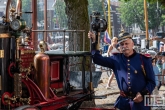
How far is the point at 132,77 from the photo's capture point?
4715mm

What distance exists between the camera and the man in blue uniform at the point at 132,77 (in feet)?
15.4

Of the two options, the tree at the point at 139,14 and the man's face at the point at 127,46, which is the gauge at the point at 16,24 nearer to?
the man's face at the point at 127,46

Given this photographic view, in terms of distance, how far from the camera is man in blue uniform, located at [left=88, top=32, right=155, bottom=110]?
4699 mm

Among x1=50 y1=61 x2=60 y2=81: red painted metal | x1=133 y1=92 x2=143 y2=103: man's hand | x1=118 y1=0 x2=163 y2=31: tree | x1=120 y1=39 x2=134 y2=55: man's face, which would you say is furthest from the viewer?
x1=118 y1=0 x2=163 y2=31: tree

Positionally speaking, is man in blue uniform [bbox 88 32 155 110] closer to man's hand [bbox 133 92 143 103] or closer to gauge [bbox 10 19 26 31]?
man's hand [bbox 133 92 143 103]

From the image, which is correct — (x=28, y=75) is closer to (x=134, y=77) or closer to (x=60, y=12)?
(x=134, y=77)

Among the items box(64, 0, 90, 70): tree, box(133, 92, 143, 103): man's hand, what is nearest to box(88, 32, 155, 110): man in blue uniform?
box(133, 92, 143, 103): man's hand

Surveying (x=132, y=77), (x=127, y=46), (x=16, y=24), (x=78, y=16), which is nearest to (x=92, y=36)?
(x=127, y=46)

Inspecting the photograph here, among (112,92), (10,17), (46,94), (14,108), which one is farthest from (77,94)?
(112,92)

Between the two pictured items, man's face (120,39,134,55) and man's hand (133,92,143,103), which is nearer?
man's hand (133,92,143,103)

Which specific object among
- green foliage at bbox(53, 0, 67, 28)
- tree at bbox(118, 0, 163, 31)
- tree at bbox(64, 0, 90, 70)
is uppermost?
tree at bbox(118, 0, 163, 31)

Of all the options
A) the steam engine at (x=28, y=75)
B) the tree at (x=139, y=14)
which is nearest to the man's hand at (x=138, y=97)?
the steam engine at (x=28, y=75)

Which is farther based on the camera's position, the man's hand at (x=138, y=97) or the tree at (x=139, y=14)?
the tree at (x=139, y=14)

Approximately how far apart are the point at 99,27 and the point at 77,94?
5.19 feet
